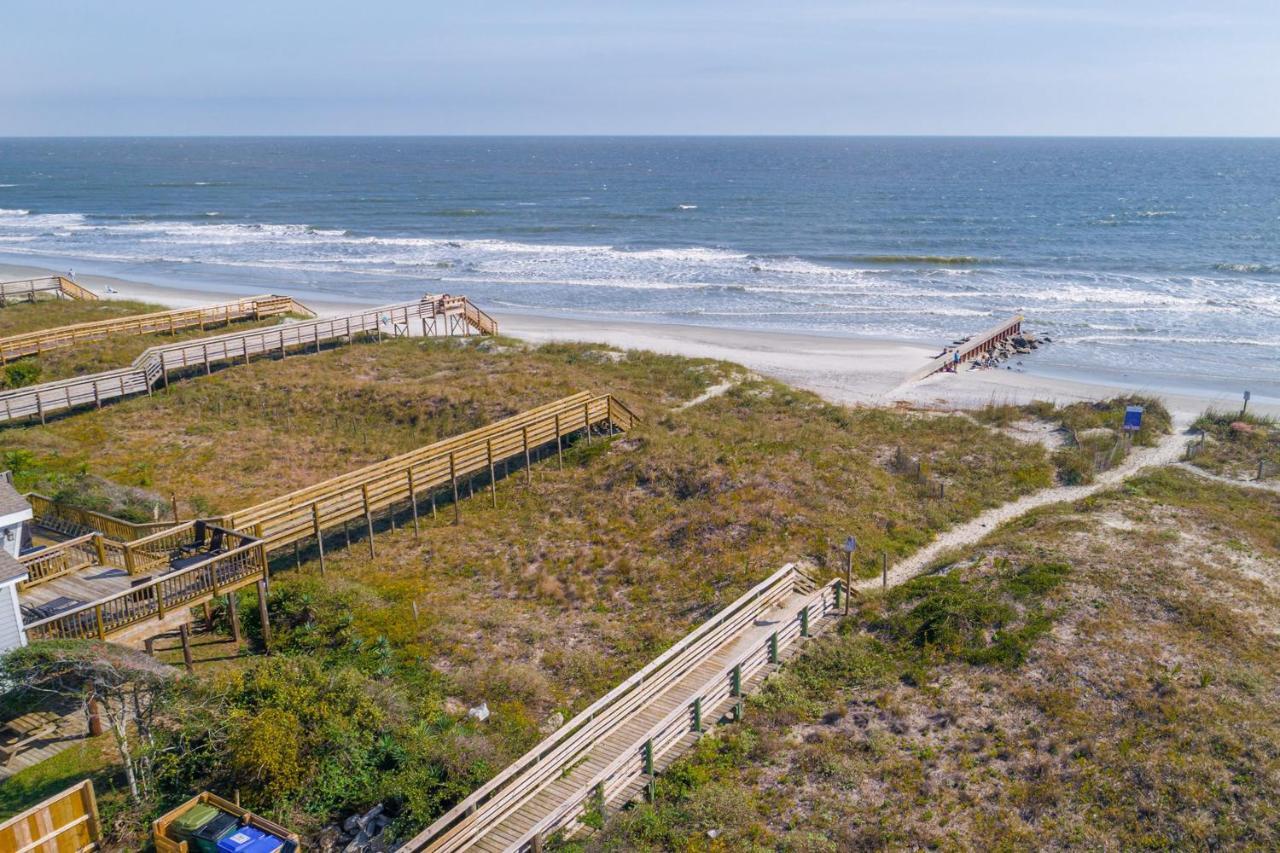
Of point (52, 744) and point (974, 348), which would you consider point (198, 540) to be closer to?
point (52, 744)

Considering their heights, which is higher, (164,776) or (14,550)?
(14,550)

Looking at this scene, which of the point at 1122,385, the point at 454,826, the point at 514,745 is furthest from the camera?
the point at 1122,385

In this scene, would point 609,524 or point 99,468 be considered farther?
point 99,468

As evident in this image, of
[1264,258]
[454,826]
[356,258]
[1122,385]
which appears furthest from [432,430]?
[1264,258]

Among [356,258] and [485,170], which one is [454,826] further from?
[485,170]

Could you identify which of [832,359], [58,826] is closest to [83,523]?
[58,826]

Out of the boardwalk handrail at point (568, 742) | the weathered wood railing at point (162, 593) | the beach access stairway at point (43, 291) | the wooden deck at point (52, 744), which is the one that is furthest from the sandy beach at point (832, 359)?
the wooden deck at point (52, 744)

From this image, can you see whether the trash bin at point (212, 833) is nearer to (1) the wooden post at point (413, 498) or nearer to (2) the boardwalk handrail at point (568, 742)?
(2) the boardwalk handrail at point (568, 742)
